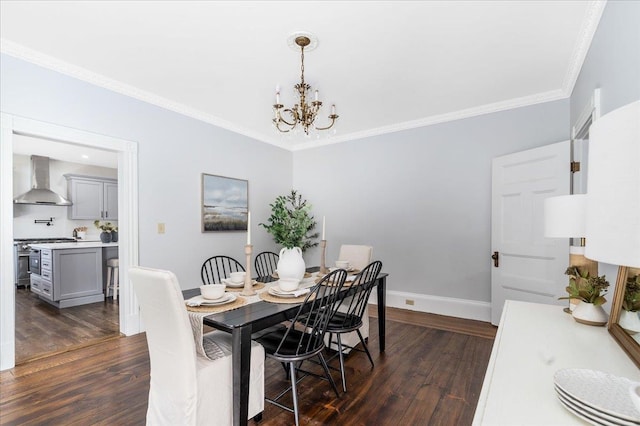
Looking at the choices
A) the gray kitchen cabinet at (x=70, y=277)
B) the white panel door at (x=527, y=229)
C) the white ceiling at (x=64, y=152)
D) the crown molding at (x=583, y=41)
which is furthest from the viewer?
the white ceiling at (x=64, y=152)

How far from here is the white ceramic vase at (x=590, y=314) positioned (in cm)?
147

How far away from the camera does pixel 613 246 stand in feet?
1.79

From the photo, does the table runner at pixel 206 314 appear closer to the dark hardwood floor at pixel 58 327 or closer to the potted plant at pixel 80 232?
the dark hardwood floor at pixel 58 327

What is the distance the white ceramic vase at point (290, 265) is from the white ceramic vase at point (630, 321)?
1788 millimetres

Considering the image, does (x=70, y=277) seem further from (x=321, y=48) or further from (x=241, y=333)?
(x=321, y=48)

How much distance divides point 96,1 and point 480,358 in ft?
13.3

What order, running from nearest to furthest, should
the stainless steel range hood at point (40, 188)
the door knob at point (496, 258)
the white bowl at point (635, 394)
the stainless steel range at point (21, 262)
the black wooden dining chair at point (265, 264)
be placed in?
the white bowl at point (635, 394), the black wooden dining chair at point (265, 264), the door knob at point (496, 258), the stainless steel range at point (21, 262), the stainless steel range hood at point (40, 188)

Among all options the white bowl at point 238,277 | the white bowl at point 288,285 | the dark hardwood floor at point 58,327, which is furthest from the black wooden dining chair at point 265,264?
the dark hardwood floor at point 58,327

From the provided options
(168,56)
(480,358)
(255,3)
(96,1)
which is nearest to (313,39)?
(255,3)

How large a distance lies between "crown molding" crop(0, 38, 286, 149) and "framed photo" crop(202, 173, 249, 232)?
2.51 feet

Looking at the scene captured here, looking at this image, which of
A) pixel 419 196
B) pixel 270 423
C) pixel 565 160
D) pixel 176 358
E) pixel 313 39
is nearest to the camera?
pixel 176 358

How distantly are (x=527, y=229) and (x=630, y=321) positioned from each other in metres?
2.41

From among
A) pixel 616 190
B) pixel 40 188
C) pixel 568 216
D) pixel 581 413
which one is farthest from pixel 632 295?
pixel 40 188

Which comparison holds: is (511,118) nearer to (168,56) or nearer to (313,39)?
(313,39)
